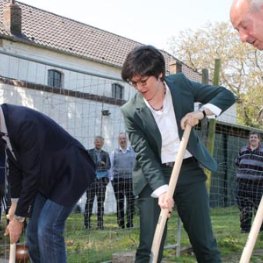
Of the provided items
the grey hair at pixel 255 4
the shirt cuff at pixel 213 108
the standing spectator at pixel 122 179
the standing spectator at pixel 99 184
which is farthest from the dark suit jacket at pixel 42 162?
the standing spectator at pixel 122 179

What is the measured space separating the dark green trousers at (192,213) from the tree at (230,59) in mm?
30371

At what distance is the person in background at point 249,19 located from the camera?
204 centimetres

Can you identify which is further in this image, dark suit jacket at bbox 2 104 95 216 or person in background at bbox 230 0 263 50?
dark suit jacket at bbox 2 104 95 216

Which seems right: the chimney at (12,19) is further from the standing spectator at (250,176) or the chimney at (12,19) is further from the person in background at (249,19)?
the person in background at (249,19)

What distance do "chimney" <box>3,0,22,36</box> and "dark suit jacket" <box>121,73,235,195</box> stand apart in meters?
16.8

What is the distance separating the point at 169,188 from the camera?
3.43 meters

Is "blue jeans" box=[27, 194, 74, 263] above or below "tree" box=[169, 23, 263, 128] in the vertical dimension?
below

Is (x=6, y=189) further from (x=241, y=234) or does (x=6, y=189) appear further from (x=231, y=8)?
(x=241, y=234)

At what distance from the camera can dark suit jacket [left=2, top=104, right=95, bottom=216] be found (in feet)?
10.6

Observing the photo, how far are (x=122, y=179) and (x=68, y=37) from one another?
15.1 meters

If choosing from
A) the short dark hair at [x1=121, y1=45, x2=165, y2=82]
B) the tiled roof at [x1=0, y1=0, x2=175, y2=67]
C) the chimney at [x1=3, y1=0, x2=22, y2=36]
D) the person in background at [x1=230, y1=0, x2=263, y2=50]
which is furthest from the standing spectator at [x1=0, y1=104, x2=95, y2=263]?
the chimney at [x1=3, y1=0, x2=22, y2=36]

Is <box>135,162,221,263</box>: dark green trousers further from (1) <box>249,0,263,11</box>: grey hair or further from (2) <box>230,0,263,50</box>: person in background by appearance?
(1) <box>249,0,263,11</box>: grey hair

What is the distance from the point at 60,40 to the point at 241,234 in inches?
608

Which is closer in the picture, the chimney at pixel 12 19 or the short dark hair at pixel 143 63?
the short dark hair at pixel 143 63
